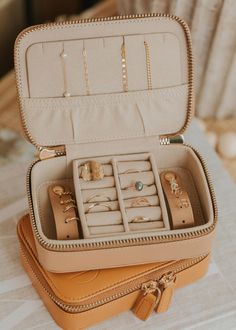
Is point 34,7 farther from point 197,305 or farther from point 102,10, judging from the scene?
point 197,305

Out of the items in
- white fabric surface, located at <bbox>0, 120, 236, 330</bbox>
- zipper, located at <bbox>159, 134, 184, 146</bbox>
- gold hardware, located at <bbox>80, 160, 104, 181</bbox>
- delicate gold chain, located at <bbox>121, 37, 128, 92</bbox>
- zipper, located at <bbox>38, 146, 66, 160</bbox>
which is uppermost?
delicate gold chain, located at <bbox>121, 37, 128, 92</bbox>

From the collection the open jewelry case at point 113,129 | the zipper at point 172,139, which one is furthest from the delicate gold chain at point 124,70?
the zipper at point 172,139

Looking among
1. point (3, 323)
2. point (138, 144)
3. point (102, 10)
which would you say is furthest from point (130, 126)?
point (102, 10)

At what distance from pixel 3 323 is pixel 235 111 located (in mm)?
861

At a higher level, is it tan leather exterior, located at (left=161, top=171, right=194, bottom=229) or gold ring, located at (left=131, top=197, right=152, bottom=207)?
gold ring, located at (left=131, top=197, right=152, bottom=207)

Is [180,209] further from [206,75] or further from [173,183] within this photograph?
[206,75]

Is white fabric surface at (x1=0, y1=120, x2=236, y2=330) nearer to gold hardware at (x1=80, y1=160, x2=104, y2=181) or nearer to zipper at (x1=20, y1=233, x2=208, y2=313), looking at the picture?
zipper at (x1=20, y1=233, x2=208, y2=313)

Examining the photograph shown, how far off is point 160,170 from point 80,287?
0.29 m

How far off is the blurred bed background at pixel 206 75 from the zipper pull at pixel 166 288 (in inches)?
19.8

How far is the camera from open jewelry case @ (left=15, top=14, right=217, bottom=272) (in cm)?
90

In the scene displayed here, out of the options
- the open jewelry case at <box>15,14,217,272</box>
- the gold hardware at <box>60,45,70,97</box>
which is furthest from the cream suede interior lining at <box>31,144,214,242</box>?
the gold hardware at <box>60,45,70,97</box>

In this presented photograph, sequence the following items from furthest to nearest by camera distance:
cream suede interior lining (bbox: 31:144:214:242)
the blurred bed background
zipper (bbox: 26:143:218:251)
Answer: the blurred bed background < cream suede interior lining (bbox: 31:144:214:242) < zipper (bbox: 26:143:218:251)

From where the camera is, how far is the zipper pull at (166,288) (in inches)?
35.4

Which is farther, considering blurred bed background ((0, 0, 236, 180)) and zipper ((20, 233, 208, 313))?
blurred bed background ((0, 0, 236, 180))
